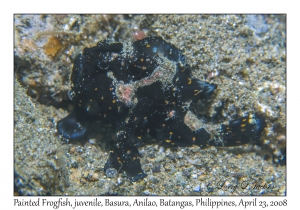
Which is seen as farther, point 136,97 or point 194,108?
point 194,108

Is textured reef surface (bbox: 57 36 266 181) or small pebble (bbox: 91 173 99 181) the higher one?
textured reef surface (bbox: 57 36 266 181)

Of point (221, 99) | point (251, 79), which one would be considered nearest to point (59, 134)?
point (221, 99)

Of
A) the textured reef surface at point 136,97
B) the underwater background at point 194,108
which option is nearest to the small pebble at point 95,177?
the underwater background at point 194,108

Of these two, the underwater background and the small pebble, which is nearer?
the underwater background

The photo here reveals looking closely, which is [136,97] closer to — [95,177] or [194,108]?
[194,108]

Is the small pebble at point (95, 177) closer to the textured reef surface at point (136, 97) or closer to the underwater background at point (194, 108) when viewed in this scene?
the underwater background at point (194, 108)

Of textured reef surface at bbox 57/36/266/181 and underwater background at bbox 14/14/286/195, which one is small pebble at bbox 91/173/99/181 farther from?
textured reef surface at bbox 57/36/266/181

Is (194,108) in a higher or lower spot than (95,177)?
higher

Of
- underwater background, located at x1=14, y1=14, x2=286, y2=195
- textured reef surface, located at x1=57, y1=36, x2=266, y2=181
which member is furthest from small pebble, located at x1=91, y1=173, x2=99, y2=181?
textured reef surface, located at x1=57, y1=36, x2=266, y2=181

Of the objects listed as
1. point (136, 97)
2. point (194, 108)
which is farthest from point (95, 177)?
point (194, 108)
